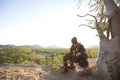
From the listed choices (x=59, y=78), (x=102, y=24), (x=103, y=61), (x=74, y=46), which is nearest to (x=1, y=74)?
(x=59, y=78)

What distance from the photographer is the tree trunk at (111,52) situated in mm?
6145

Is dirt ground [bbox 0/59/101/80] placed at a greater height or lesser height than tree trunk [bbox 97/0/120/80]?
lesser

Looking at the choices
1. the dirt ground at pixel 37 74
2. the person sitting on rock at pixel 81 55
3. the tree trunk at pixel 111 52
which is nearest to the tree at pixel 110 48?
the tree trunk at pixel 111 52

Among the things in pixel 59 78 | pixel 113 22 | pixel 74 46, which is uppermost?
pixel 113 22

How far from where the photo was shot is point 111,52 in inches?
245

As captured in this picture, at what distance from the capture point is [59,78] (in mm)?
7062

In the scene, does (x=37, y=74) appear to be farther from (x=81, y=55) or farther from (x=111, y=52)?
(x=111, y=52)

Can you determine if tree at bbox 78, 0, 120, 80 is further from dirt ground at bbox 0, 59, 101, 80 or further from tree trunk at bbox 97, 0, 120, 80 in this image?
dirt ground at bbox 0, 59, 101, 80

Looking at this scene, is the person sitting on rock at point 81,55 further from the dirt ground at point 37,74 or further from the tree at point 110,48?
the tree at point 110,48

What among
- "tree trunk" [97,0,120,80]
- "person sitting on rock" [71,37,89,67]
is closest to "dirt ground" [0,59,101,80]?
"person sitting on rock" [71,37,89,67]

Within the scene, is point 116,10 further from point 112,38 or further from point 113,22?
point 112,38

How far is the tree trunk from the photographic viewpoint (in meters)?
6.14

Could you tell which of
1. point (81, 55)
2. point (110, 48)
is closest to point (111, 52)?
point (110, 48)

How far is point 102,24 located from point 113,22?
1082 mm
